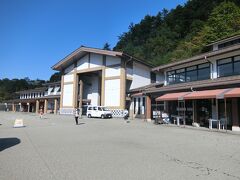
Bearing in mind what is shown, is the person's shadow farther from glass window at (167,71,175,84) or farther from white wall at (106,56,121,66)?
white wall at (106,56,121,66)

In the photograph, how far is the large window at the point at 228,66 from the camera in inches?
673

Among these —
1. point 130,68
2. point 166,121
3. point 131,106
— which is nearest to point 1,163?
point 166,121

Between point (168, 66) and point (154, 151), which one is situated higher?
point (168, 66)

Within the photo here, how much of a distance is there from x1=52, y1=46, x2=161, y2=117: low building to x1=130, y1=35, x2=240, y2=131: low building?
761 centimetres

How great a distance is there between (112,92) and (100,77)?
6.35 metres

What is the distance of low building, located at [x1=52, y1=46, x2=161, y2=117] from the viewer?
30.7m

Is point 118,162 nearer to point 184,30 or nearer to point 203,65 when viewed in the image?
point 203,65

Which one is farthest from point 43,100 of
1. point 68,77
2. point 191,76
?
point 191,76

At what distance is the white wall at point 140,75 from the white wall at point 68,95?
37.6 feet

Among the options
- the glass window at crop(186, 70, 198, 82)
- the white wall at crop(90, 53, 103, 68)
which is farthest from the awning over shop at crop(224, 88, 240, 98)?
the white wall at crop(90, 53, 103, 68)

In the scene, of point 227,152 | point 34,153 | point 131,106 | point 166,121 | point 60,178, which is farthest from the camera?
point 131,106

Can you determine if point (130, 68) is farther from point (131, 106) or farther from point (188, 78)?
point (188, 78)

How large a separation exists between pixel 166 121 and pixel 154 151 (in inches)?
504

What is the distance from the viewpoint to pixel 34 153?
24.8ft
